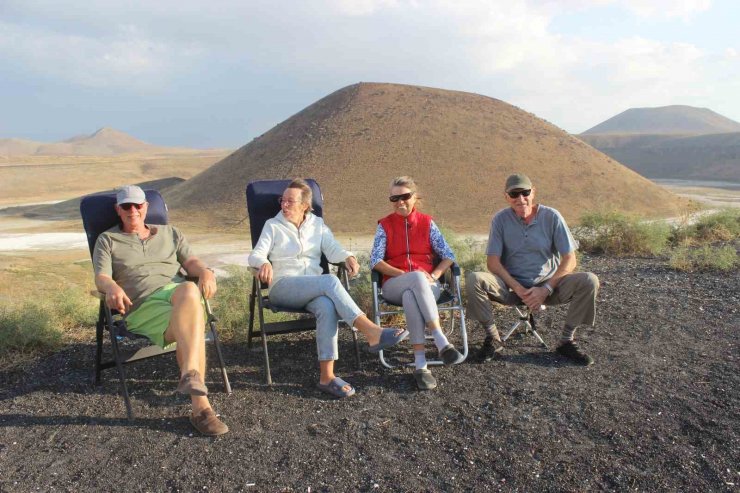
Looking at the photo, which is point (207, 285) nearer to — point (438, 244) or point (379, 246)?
point (379, 246)

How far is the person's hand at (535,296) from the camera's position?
4195 millimetres

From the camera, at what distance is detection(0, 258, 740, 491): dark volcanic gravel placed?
109 inches

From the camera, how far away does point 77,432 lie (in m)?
3.32

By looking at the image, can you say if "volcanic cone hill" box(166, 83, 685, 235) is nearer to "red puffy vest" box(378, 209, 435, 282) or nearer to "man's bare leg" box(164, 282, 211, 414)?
"red puffy vest" box(378, 209, 435, 282)

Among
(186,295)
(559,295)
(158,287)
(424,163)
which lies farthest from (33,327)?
(424,163)

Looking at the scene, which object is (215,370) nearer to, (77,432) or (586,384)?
(77,432)

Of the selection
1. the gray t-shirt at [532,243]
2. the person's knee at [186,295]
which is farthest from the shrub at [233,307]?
the gray t-shirt at [532,243]

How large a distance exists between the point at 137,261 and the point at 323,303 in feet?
4.42

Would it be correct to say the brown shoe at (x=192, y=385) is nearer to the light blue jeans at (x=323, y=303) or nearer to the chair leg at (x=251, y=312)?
the light blue jeans at (x=323, y=303)

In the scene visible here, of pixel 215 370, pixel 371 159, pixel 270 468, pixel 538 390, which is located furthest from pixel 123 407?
pixel 371 159

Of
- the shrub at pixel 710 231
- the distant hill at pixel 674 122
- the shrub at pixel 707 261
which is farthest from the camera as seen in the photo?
the distant hill at pixel 674 122

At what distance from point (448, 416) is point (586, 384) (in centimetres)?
104

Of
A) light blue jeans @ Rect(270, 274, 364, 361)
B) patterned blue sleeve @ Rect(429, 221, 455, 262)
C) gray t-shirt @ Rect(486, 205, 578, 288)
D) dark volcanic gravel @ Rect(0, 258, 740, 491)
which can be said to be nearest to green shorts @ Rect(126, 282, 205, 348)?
dark volcanic gravel @ Rect(0, 258, 740, 491)

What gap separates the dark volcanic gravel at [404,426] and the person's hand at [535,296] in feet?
1.43
